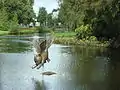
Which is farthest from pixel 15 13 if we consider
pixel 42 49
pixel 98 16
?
pixel 42 49

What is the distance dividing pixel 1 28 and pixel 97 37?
53.9 metres

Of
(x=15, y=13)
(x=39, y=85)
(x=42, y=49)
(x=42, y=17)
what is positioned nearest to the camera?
(x=39, y=85)

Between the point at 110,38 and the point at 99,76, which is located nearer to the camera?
the point at 99,76

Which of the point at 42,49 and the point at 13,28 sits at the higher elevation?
the point at 42,49

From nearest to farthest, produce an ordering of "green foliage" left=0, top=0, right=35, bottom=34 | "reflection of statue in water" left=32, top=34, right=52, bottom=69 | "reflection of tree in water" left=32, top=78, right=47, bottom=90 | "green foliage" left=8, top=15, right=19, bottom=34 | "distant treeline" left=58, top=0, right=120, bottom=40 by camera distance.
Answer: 1. "reflection of tree in water" left=32, top=78, right=47, bottom=90
2. "reflection of statue in water" left=32, top=34, right=52, bottom=69
3. "distant treeline" left=58, top=0, right=120, bottom=40
4. "green foliage" left=8, top=15, right=19, bottom=34
5. "green foliage" left=0, top=0, right=35, bottom=34

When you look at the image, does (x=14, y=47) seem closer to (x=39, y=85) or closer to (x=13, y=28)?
(x=39, y=85)

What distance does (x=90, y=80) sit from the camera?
1616 centimetres

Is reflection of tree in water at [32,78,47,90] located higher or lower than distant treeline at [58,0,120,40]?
lower

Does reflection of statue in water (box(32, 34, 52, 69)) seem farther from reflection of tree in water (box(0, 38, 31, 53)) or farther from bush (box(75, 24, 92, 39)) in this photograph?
bush (box(75, 24, 92, 39))

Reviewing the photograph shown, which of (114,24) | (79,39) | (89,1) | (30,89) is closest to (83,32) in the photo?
(79,39)

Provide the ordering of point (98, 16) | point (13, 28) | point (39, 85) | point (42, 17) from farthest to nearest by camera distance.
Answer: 1. point (42, 17)
2. point (13, 28)
3. point (98, 16)
4. point (39, 85)

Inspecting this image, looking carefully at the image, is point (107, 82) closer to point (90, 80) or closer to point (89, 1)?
point (90, 80)

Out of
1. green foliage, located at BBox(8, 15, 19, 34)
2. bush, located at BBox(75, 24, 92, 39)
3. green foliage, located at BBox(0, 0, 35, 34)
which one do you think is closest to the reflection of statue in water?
bush, located at BBox(75, 24, 92, 39)

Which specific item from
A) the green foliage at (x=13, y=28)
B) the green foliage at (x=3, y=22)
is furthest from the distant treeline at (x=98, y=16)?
the green foliage at (x=3, y=22)
